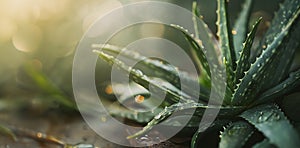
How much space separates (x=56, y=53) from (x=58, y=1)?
0.88 feet

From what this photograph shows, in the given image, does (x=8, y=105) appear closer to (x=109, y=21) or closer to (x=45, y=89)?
(x=45, y=89)

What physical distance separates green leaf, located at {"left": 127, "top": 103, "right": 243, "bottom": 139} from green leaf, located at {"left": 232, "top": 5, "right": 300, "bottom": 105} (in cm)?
3

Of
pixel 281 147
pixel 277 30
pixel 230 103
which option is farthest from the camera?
pixel 277 30

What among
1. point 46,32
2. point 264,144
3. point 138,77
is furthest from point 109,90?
point 264,144

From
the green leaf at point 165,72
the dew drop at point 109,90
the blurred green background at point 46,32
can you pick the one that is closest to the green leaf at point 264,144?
the green leaf at point 165,72

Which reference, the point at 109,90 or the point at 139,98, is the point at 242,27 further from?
the point at 109,90

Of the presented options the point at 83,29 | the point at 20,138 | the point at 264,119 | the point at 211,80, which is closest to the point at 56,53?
the point at 83,29

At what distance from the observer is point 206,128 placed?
1.05 metres

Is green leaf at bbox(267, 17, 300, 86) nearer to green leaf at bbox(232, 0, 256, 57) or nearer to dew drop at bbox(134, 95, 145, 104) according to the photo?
green leaf at bbox(232, 0, 256, 57)

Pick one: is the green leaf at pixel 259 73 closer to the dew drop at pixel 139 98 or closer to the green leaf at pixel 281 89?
the green leaf at pixel 281 89

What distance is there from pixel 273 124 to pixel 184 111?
0.73ft

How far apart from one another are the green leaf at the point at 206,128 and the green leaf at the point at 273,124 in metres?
0.05

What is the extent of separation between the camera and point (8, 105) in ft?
5.20

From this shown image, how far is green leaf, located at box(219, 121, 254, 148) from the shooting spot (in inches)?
38.0
